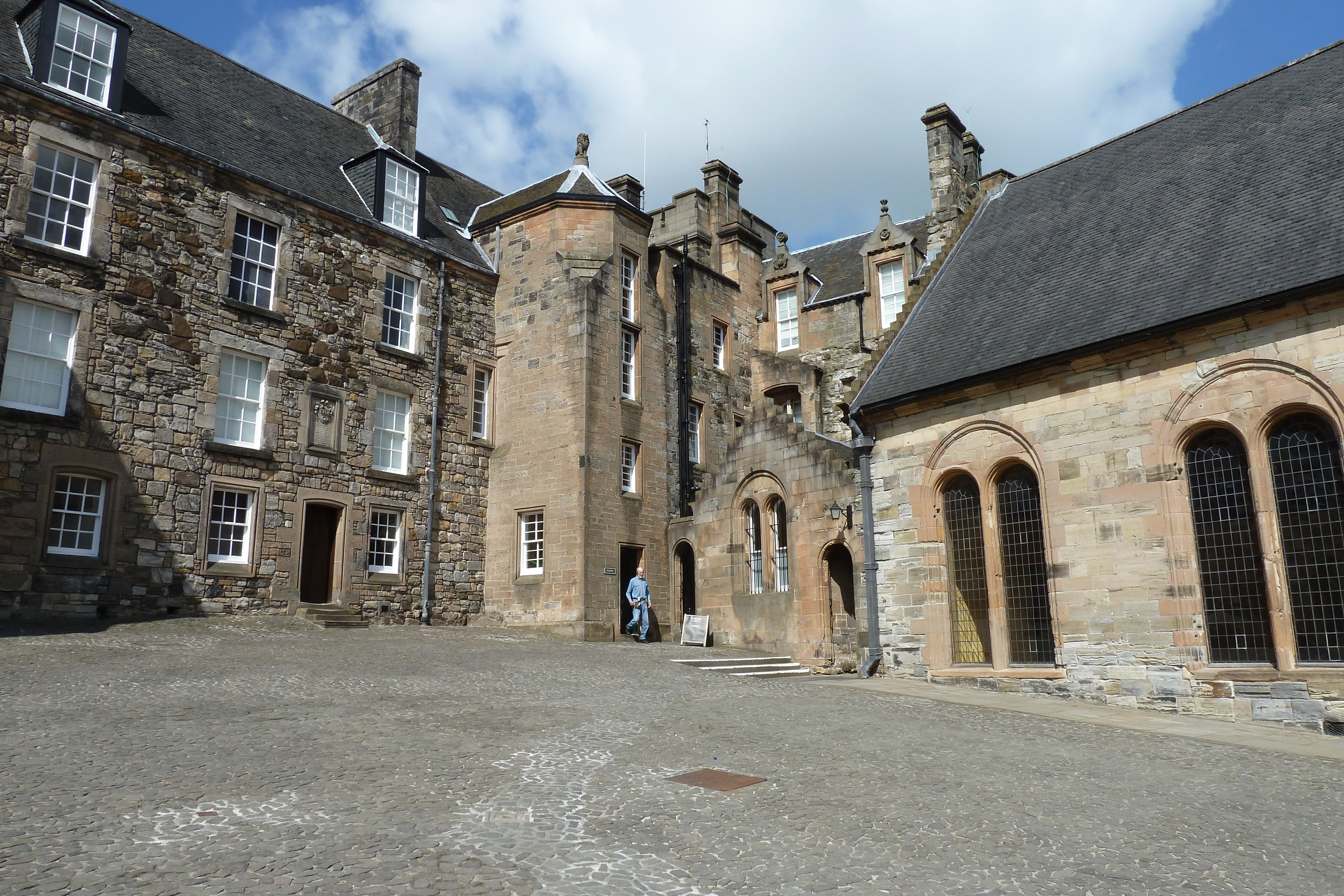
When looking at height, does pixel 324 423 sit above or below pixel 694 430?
below

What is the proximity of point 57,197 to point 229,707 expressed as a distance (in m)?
11.0

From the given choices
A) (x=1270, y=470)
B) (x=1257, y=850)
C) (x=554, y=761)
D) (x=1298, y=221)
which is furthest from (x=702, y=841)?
(x=1298, y=221)

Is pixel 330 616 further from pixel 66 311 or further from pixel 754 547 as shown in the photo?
pixel 754 547

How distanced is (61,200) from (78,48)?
3.07 m

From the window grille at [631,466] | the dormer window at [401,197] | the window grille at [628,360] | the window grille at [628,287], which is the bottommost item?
the window grille at [631,466]

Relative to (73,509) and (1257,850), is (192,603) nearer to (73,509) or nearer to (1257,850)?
(73,509)

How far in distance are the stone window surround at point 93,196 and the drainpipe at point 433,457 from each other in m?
7.04

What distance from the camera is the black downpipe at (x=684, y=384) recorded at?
23.9m

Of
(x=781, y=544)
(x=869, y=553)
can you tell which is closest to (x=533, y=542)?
(x=781, y=544)

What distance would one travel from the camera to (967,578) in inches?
632

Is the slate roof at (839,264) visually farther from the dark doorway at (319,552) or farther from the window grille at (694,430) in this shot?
the dark doorway at (319,552)

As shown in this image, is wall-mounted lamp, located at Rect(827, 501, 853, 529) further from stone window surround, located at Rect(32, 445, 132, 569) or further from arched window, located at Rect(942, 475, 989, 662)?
stone window surround, located at Rect(32, 445, 132, 569)

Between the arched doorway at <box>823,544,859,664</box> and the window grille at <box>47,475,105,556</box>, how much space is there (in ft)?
42.8

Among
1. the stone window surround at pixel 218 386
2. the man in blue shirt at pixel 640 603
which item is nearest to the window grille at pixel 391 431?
the stone window surround at pixel 218 386
